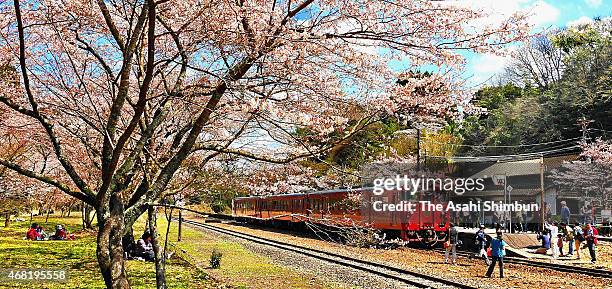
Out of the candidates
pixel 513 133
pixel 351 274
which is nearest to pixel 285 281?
pixel 351 274

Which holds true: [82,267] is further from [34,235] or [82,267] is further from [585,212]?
[585,212]

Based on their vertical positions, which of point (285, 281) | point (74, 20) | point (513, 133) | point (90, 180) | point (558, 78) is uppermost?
point (558, 78)

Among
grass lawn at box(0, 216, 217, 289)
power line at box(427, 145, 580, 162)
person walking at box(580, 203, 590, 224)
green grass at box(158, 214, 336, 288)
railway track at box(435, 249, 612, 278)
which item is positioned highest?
power line at box(427, 145, 580, 162)

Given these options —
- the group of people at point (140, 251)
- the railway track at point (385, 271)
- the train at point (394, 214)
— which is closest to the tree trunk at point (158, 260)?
the railway track at point (385, 271)

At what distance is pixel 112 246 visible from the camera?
4.64 m

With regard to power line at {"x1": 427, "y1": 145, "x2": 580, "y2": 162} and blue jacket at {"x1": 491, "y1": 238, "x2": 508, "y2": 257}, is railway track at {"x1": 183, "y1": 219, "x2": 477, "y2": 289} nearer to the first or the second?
blue jacket at {"x1": 491, "y1": 238, "x2": 508, "y2": 257}

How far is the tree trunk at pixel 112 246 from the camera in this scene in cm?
454

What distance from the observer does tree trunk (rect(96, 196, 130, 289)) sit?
4.54 meters

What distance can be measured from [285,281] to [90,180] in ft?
14.7

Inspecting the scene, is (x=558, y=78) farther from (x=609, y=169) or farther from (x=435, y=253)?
(x=435, y=253)

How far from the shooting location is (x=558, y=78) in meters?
38.7

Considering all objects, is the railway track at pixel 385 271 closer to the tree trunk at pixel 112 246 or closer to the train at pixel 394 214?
the train at pixel 394 214

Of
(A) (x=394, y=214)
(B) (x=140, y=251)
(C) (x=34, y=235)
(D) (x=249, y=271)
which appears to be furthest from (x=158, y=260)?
(C) (x=34, y=235)

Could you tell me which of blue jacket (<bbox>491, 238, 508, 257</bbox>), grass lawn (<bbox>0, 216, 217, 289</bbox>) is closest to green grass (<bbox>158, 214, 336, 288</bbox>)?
grass lawn (<bbox>0, 216, 217, 289</bbox>)
